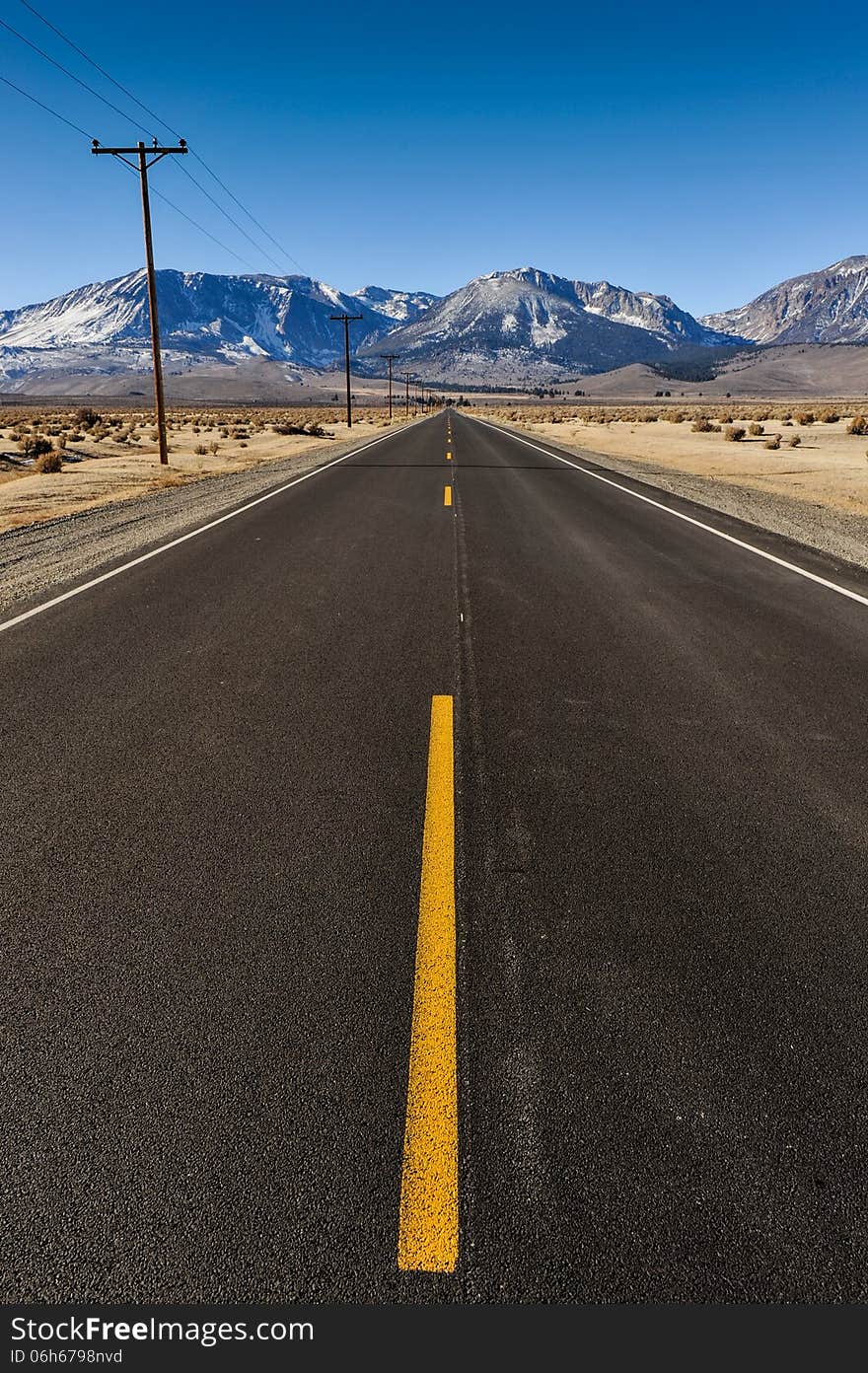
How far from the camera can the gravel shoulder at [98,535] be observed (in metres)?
9.20

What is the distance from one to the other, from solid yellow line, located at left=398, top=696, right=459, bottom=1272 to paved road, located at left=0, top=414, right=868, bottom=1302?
35 mm

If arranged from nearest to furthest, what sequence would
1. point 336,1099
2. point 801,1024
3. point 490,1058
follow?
point 336,1099, point 490,1058, point 801,1024

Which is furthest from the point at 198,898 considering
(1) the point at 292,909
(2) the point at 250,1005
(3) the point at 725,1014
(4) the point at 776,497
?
(4) the point at 776,497

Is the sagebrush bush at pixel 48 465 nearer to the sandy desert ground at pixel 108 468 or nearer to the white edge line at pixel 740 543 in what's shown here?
the sandy desert ground at pixel 108 468

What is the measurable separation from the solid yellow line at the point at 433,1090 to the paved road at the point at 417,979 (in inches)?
1.4

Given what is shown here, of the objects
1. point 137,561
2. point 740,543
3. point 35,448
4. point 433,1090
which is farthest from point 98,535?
point 35,448

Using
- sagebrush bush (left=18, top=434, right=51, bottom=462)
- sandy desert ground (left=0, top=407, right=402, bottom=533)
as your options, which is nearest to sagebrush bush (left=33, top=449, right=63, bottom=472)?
sandy desert ground (left=0, top=407, right=402, bottom=533)

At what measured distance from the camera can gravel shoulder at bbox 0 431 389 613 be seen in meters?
9.20

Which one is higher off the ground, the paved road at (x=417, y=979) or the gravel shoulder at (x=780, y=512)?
the gravel shoulder at (x=780, y=512)

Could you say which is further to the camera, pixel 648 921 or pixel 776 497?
pixel 776 497

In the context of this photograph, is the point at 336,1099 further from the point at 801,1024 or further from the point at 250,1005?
the point at 801,1024

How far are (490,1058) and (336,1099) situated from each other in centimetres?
50

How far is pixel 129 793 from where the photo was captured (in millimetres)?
4129

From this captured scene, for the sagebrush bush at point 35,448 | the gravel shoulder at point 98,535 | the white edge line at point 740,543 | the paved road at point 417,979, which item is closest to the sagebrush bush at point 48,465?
the sagebrush bush at point 35,448
